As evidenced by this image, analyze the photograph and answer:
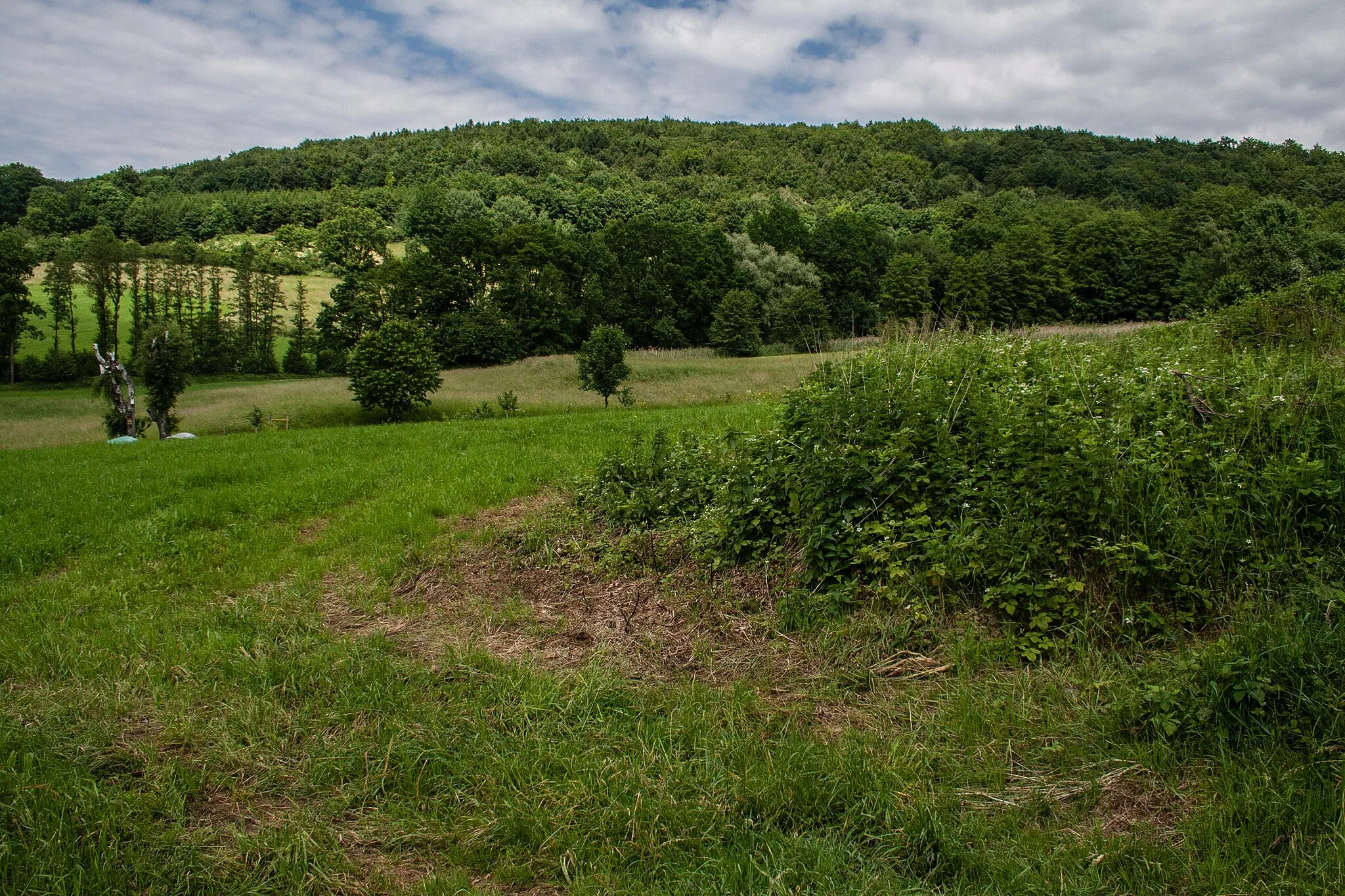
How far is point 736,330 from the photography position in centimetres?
5875

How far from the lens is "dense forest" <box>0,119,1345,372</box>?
55.8 meters

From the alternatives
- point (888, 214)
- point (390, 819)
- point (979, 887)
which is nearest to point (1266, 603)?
point (979, 887)

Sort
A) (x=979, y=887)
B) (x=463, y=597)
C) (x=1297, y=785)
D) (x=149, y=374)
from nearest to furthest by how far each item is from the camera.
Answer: (x=979, y=887) < (x=1297, y=785) < (x=463, y=597) < (x=149, y=374)

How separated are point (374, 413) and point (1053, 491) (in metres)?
34.8

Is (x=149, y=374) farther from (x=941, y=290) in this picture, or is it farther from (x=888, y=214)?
(x=888, y=214)

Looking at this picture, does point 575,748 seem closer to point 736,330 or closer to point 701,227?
point 736,330

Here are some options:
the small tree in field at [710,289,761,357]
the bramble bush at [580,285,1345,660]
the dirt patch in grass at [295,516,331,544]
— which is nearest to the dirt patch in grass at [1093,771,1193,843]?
the bramble bush at [580,285,1345,660]

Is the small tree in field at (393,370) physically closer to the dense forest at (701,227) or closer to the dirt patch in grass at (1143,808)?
the dense forest at (701,227)

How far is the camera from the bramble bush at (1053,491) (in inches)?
169

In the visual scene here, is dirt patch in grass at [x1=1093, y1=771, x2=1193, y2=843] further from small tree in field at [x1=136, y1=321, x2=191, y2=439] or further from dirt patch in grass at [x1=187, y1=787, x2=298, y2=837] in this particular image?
small tree in field at [x1=136, y1=321, x2=191, y2=439]

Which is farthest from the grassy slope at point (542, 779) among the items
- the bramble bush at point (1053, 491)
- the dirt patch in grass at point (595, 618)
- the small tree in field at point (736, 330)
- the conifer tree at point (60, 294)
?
the conifer tree at point (60, 294)

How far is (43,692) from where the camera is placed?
4.36 m

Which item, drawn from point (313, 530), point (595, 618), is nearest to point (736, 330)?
point (313, 530)

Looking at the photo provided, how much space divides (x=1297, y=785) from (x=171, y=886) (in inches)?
178
